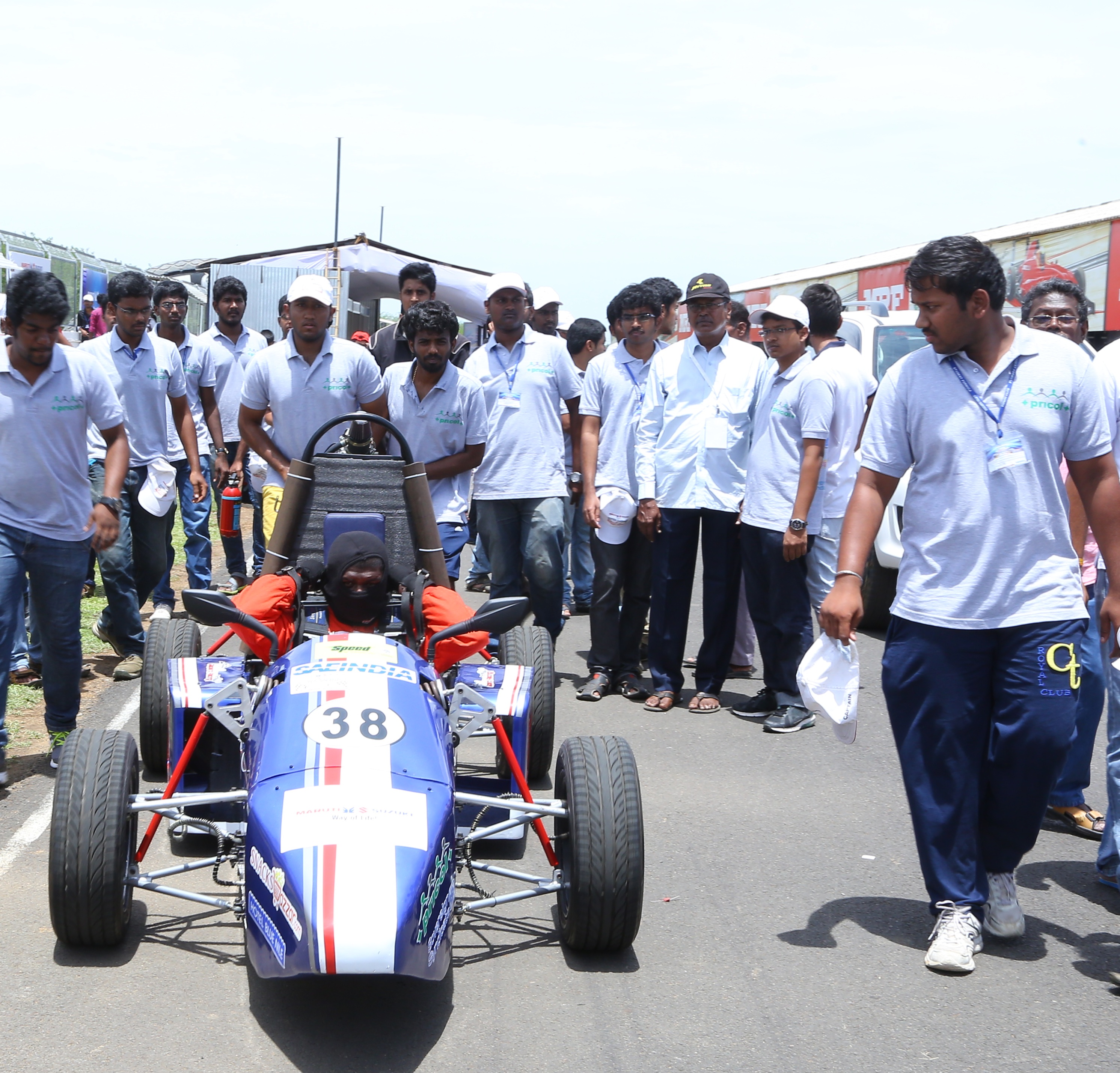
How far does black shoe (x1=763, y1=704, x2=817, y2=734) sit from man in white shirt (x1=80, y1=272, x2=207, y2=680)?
3630 millimetres

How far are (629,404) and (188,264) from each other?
26.6 metres

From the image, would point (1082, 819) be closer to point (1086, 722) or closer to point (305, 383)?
point (1086, 722)

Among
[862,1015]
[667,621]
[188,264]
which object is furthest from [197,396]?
[188,264]

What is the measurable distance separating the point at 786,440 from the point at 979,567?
314cm

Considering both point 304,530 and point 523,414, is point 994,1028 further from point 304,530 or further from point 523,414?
point 523,414

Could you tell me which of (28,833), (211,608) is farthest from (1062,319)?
(28,833)

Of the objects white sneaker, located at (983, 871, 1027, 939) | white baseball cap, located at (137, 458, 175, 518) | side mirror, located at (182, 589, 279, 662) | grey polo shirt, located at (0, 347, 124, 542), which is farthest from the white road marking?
white sneaker, located at (983, 871, 1027, 939)

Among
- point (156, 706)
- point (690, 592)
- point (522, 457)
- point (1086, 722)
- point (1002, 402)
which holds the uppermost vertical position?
point (1002, 402)

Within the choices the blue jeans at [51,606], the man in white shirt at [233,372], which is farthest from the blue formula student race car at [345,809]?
the man in white shirt at [233,372]

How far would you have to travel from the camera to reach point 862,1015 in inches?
155

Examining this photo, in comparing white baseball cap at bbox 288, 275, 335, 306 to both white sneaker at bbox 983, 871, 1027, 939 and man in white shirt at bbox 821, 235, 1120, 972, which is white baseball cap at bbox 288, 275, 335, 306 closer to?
man in white shirt at bbox 821, 235, 1120, 972

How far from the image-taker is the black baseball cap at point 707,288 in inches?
295

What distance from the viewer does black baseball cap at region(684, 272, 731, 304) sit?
7.49 meters

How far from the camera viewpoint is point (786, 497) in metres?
7.34
